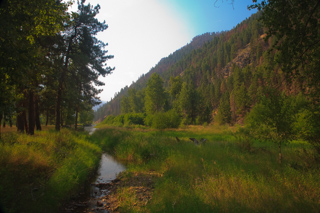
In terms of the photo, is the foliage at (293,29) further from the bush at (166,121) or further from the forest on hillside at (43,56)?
the bush at (166,121)

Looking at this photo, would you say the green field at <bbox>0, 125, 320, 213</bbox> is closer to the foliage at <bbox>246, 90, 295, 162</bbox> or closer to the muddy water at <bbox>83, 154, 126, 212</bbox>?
the muddy water at <bbox>83, 154, 126, 212</bbox>

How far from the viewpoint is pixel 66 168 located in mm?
7469

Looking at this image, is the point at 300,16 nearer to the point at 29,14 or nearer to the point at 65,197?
the point at 29,14

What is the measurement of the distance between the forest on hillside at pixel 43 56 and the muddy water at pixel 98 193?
4.56m

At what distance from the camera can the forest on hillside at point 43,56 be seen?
529 centimetres

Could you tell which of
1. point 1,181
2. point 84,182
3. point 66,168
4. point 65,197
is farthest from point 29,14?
point 84,182

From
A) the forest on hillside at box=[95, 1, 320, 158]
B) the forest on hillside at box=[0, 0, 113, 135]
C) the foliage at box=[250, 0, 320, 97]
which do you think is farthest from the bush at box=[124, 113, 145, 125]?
the foliage at box=[250, 0, 320, 97]

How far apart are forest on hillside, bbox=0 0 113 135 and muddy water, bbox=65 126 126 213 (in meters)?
4.56

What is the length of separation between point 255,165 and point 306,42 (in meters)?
6.08

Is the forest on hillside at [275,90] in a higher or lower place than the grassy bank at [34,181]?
higher

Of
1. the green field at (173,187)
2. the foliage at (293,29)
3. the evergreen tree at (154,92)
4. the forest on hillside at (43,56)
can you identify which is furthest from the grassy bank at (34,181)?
the evergreen tree at (154,92)

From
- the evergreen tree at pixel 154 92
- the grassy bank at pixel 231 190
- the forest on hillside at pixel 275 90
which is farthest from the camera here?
the evergreen tree at pixel 154 92

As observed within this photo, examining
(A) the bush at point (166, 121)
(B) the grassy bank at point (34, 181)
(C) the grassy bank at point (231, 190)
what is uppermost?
(A) the bush at point (166, 121)

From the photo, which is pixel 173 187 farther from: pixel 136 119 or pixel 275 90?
pixel 136 119
